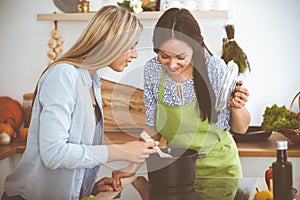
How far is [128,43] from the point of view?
1551mm

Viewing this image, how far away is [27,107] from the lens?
A: 5.22 feet

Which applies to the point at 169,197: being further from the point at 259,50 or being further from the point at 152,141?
the point at 259,50

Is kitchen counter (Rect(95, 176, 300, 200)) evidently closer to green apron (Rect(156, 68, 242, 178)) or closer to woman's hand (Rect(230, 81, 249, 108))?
green apron (Rect(156, 68, 242, 178))

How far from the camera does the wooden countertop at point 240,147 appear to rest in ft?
5.14

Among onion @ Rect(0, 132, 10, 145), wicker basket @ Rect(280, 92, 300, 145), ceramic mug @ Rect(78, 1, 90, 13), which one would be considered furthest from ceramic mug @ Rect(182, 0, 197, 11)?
onion @ Rect(0, 132, 10, 145)

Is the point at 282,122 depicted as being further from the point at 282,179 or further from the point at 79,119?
the point at 79,119

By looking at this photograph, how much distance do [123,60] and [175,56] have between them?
12 centimetres

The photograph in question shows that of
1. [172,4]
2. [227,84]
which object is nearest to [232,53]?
[227,84]

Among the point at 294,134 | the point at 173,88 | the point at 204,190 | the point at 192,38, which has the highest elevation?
the point at 192,38

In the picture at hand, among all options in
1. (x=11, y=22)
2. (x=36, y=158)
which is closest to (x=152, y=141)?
(x=36, y=158)

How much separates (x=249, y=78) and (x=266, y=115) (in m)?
0.10

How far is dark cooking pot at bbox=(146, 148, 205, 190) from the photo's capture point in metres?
1.49

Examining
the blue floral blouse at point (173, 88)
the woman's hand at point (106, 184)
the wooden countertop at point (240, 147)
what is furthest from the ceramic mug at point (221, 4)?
the woman's hand at point (106, 184)

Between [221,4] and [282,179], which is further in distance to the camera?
[221,4]
